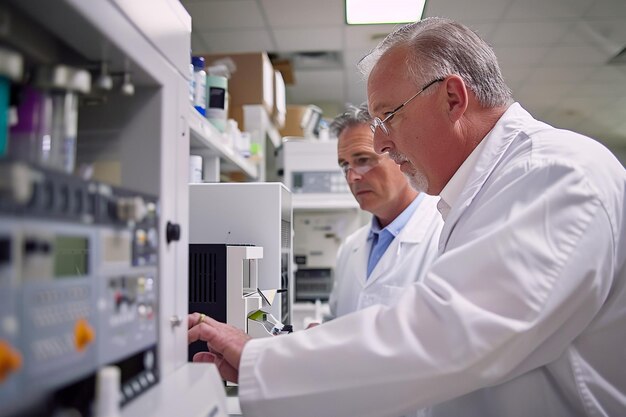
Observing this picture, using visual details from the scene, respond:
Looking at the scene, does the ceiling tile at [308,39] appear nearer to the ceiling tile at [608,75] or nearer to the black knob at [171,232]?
the ceiling tile at [608,75]

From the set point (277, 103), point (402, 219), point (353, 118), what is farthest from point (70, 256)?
point (277, 103)

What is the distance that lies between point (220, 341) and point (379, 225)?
Result: 1.25m

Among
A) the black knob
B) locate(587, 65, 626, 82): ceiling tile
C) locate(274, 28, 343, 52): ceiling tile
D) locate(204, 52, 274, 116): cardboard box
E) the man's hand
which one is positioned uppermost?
locate(274, 28, 343, 52): ceiling tile

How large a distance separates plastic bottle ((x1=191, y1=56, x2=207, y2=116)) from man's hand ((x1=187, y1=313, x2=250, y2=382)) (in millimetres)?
807

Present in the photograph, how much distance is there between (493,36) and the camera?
11.5ft

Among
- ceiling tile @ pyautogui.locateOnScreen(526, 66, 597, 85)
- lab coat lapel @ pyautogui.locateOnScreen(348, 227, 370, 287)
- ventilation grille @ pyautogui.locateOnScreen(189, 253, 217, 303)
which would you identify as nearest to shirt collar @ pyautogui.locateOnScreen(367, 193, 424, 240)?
lab coat lapel @ pyautogui.locateOnScreen(348, 227, 370, 287)

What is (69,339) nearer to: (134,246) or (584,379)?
(134,246)

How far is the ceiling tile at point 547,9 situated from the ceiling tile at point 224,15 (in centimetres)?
164

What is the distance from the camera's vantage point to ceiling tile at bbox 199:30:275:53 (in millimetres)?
3482

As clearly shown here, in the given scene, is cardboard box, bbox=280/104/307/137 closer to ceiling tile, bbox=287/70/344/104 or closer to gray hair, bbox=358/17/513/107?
ceiling tile, bbox=287/70/344/104

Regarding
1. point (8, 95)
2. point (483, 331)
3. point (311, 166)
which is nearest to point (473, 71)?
point (483, 331)

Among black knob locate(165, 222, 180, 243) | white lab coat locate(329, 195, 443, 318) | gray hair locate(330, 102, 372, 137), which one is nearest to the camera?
black knob locate(165, 222, 180, 243)

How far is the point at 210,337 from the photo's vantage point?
86 centimetres

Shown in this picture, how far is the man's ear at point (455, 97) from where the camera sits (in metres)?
1.07
